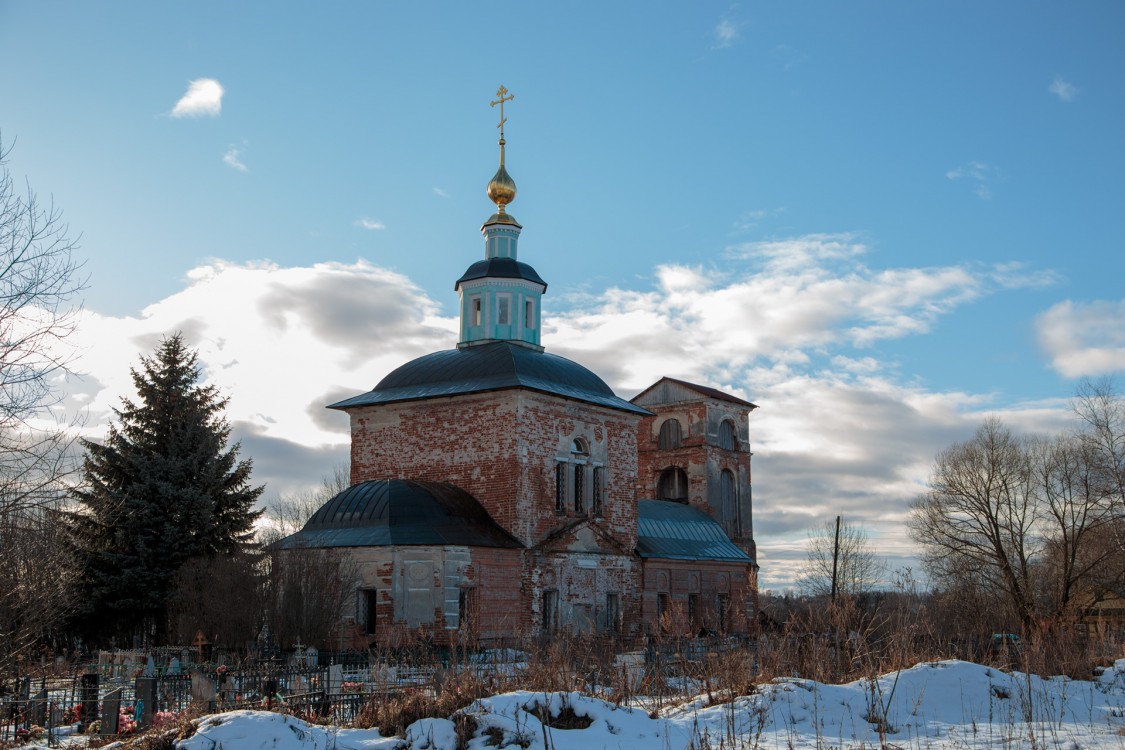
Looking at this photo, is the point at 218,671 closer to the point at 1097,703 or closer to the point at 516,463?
the point at 516,463

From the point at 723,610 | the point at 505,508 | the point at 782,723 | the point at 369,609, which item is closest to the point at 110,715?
the point at 782,723

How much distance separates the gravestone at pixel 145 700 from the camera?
13.0 metres

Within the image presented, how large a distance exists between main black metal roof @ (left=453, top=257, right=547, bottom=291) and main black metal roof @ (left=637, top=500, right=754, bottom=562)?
790cm

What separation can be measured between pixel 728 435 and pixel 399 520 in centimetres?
1947

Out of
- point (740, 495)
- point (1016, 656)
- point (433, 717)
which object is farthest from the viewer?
point (740, 495)

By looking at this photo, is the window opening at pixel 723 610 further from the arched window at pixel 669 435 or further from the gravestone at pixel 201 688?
the gravestone at pixel 201 688

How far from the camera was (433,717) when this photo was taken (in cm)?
1101

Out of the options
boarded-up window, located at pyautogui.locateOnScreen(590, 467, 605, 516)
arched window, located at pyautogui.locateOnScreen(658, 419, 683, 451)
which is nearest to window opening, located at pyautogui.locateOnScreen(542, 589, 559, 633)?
boarded-up window, located at pyautogui.locateOnScreen(590, 467, 605, 516)

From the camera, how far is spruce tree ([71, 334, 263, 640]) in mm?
24297

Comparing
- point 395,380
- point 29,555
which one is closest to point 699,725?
point 29,555

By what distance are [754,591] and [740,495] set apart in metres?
5.76

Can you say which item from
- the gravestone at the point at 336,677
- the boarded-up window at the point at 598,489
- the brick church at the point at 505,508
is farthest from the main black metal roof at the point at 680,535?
the gravestone at the point at 336,677

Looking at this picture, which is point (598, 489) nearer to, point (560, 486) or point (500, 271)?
point (560, 486)

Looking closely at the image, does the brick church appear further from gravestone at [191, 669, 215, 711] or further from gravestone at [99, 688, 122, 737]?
gravestone at [99, 688, 122, 737]
